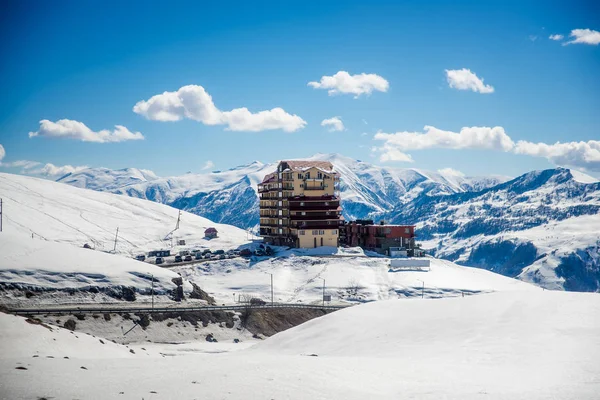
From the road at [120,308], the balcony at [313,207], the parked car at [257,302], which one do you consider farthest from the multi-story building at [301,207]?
the road at [120,308]

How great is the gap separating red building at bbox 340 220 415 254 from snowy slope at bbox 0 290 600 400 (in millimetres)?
97111

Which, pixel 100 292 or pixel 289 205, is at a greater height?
pixel 289 205

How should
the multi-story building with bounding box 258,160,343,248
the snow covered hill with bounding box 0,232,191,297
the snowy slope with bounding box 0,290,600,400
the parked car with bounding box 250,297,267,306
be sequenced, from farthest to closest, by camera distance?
the multi-story building with bounding box 258,160,343,248 → the parked car with bounding box 250,297,267,306 → the snow covered hill with bounding box 0,232,191,297 → the snowy slope with bounding box 0,290,600,400

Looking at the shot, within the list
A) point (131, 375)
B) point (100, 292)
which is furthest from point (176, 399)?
point (100, 292)

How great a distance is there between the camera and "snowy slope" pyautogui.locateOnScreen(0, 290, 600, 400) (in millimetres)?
29484

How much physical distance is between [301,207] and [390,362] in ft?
378

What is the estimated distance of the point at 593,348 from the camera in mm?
37188

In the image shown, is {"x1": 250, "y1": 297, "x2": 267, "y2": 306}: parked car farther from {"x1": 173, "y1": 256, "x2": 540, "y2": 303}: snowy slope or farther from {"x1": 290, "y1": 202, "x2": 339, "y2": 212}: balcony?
{"x1": 290, "y1": 202, "x2": 339, "y2": 212}: balcony

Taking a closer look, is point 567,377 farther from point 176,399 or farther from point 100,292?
point 100,292

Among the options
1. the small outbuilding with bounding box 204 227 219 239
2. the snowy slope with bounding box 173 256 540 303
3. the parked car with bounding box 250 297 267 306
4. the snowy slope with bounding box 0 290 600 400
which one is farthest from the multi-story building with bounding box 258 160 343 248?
the snowy slope with bounding box 0 290 600 400

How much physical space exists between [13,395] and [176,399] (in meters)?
7.47

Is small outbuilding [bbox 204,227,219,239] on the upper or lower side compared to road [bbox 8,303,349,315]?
upper

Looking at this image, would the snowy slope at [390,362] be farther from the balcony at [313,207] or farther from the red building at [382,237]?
the balcony at [313,207]

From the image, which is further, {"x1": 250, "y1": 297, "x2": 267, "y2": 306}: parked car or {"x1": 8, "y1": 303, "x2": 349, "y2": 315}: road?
{"x1": 250, "y1": 297, "x2": 267, "y2": 306}: parked car
